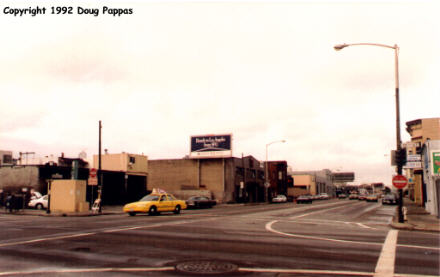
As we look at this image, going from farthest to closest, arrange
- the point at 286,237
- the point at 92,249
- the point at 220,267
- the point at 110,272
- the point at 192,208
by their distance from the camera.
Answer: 1. the point at 192,208
2. the point at 286,237
3. the point at 92,249
4. the point at 220,267
5. the point at 110,272

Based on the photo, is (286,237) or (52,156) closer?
(286,237)

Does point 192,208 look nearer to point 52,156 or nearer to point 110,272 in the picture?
point 110,272

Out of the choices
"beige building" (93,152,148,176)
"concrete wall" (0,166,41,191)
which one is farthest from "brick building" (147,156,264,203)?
"concrete wall" (0,166,41,191)

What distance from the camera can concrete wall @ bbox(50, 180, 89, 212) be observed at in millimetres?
31422

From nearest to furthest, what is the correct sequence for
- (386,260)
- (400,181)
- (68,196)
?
(386,260)
(400,181)
(68,196)

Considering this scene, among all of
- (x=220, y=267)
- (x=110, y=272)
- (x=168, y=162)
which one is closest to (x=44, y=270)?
(x=110, y=272)

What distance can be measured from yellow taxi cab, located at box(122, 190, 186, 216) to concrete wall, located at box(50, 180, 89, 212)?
6.25 meters

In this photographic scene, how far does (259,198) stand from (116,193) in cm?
3169

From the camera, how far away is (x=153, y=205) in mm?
27250

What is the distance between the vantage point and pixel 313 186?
12512 cm

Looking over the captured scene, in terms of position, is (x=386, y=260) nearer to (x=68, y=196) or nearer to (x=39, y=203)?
(x=68, y=196)

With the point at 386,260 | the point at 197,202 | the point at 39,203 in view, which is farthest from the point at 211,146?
the point at 386,260

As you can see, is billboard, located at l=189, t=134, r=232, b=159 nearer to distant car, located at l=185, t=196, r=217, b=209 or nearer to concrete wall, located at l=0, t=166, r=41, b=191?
distant car, located at l=185, t=196, r=217, b=209

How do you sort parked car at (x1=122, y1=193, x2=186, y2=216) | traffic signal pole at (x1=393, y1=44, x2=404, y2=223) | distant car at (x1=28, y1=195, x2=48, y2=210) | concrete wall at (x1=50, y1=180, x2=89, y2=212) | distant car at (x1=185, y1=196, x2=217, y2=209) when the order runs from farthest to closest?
distant car at (x1=185, y1=196, x2=217, y2=209), distant car at (x1=28, y1=195, x2=48, y2=210), concrete wall at (x1=50, y1=180, x2=89, y2=212), parked car at (x1=122, y1=193, x2=186, y2=216), traffic signal pole at (x1=393, y1=44, x2=404, y2=223)
